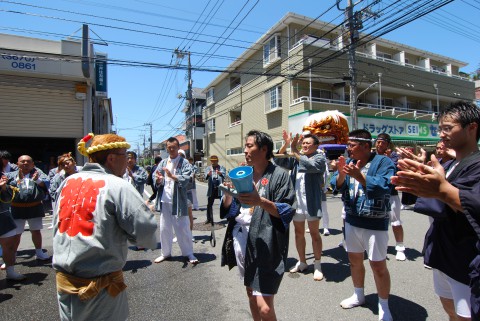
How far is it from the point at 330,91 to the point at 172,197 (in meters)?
18.7

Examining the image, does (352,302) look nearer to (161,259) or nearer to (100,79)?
(161,259)

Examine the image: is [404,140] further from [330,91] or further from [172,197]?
[172,197]

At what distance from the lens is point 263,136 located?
8.40 ft

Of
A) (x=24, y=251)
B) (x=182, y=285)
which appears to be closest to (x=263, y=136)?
(x=182, y=285)

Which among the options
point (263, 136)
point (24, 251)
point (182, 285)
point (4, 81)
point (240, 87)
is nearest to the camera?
point (263, 136)

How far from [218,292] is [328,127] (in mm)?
5449

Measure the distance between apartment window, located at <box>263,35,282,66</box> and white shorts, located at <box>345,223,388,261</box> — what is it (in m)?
18.5

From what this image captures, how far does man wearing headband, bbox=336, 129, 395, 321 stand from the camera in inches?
113

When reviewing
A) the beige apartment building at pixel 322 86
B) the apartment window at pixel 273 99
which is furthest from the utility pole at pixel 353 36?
the apartment window at pixel 273 99

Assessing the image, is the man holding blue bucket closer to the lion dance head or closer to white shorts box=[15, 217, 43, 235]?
white shorts box=[15, 217, 43, 235]

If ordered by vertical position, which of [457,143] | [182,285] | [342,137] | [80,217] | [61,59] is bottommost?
[182,285]

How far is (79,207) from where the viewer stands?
182 cm

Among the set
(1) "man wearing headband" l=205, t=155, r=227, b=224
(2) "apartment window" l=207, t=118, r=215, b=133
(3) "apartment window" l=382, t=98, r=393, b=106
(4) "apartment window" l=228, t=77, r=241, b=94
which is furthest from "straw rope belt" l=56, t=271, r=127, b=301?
(2) "apartment window" l=207, t=118, r=215, b=133

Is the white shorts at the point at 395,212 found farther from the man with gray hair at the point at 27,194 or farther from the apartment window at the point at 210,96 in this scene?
the apartment window at the point at 210,96
